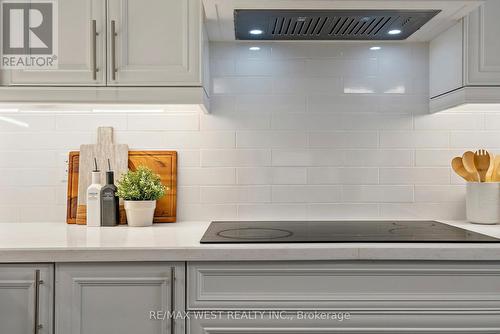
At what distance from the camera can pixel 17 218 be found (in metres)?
2.16

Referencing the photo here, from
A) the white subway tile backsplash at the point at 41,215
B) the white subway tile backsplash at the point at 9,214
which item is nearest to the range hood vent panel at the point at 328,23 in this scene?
the white subway tile backsplash at the point at 41,215

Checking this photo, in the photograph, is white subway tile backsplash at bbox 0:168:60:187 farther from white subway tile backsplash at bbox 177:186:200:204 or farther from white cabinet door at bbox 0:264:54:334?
white cabinet door at bbox 0:264:54:334

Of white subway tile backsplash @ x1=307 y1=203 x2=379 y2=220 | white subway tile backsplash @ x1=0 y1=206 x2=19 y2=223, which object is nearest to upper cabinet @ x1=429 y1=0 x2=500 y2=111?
white subway tile backsplash @ x1=307 y1=203 x2=379 y2=220

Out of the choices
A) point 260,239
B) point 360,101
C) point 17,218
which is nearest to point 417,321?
point 260,239

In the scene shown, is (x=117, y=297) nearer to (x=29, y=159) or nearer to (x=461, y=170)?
(x=29, y=159)

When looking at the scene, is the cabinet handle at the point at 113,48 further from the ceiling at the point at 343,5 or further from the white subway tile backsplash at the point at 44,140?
the white subway tile backsplash at the point at 44,140

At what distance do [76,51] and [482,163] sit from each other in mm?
1778

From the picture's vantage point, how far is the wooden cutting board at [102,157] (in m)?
2.13

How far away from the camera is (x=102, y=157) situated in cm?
215

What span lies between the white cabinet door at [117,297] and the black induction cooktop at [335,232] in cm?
20

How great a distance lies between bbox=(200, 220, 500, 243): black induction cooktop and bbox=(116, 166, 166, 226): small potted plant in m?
0.28

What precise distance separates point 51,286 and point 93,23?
39.4 inches

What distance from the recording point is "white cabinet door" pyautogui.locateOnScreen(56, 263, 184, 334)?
153 cm

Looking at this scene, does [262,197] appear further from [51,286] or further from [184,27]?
[51,286]
